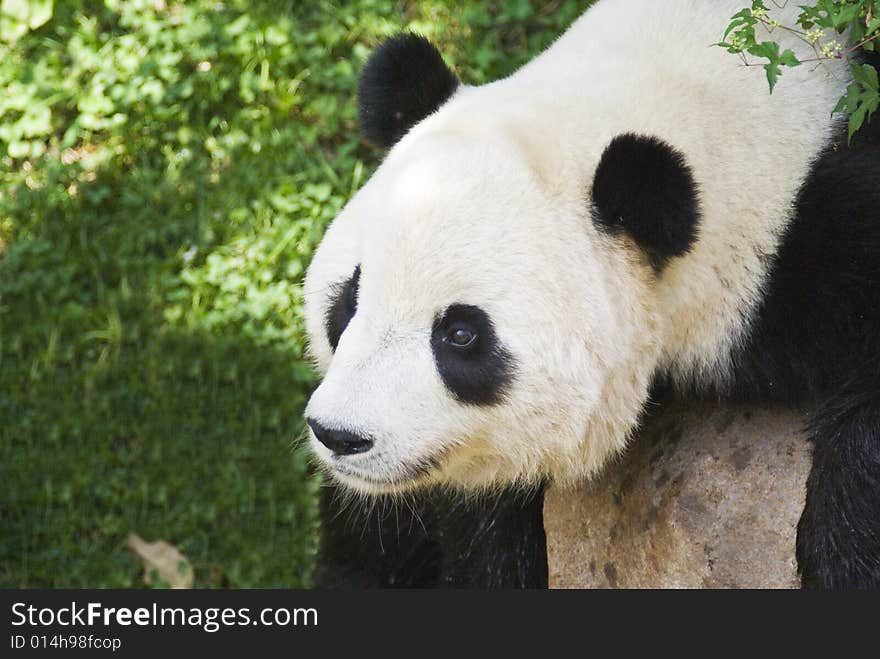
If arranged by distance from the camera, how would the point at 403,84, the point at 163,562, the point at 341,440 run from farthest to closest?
1. the point at 163,562
2. the point at 403,84
3. the point at 341,440

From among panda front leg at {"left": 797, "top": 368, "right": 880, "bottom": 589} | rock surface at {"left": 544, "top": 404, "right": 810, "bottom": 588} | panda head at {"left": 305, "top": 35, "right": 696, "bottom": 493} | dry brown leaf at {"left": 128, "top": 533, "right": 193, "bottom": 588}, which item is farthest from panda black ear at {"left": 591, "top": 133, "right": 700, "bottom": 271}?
dry brown leaf at {"left": 128, "top": 533, "right": 193, "bottom": 588}

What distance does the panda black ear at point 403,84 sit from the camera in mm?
3664

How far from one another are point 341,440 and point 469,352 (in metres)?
0.39

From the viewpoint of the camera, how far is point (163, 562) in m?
5.87

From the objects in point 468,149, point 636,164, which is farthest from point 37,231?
point 636,164

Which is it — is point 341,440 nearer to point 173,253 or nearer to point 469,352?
point 469,352

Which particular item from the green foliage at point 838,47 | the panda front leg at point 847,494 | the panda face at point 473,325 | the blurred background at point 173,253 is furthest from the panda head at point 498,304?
the blurred background at point 173,253

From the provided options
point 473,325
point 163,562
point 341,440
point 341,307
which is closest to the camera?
point 341,440

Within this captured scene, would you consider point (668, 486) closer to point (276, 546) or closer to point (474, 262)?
point (474, 262)

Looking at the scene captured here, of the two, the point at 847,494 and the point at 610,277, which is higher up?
the point at 610,277

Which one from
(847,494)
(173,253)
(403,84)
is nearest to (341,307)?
(403,84)

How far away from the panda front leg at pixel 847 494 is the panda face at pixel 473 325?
53 centimetres

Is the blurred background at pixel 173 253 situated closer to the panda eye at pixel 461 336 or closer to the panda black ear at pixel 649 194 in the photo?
the panda eye at pixel 461 336

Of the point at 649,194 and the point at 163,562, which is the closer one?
the point at 649,194
